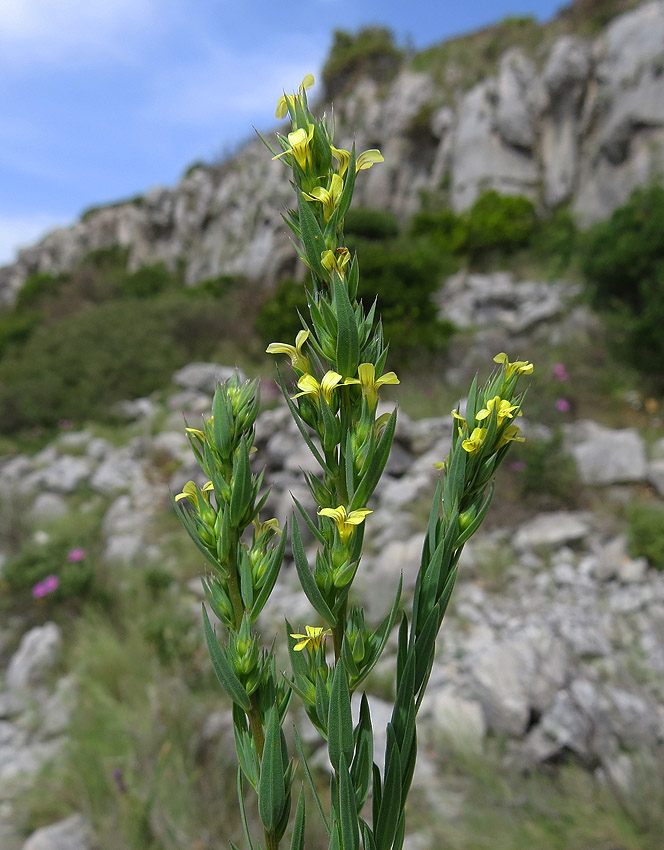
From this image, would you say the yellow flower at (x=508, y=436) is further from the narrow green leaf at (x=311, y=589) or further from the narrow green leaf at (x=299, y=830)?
the narrow green leaf at (x=299, y=830)

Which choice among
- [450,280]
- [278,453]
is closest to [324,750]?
[278,453]

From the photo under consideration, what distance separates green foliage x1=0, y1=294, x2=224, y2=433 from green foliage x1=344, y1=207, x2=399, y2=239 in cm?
403

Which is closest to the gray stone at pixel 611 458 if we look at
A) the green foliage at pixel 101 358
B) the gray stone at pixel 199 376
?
the gray stone at pixel 199 376

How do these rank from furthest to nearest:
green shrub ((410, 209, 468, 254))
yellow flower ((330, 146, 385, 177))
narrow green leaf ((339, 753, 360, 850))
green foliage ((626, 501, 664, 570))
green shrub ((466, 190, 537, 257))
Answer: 1. green shrub ((410, 209, 468, 254))
2. green shrub ((466, 190, 537, 257))
3. green foliage ((626, 501, 664, 570))
4. yellow flower ((330, 146, 385, 177))
5. narrow green leaf ((339, 753, 360, 850))

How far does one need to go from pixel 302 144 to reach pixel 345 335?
207 mm

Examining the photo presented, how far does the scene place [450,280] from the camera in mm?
11836

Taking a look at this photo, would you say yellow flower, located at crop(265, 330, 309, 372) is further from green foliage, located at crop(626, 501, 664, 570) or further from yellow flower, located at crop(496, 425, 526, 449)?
green foliage, located at crop(626, 501, 664, 570)

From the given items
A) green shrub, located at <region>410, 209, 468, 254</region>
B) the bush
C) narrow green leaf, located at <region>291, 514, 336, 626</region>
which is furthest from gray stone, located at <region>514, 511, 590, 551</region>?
green shrub, located at <region>410, 209, 468, 254</region>

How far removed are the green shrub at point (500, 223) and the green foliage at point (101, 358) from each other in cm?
617

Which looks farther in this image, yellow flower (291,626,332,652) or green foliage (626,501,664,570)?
A: green foliage (626,501,664,570)

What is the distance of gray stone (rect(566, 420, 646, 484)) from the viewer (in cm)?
479

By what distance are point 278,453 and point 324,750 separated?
3.67 m

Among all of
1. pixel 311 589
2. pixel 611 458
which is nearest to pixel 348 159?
pixel 311 589

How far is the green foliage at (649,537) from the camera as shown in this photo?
3.86 meters
